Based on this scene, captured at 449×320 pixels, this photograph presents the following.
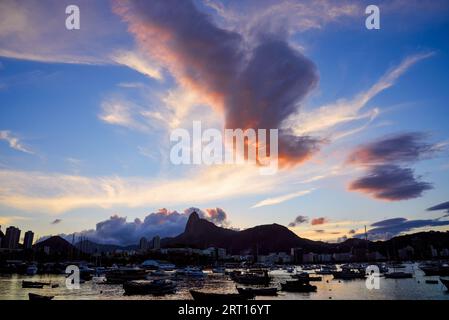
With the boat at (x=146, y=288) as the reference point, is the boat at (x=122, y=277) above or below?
below

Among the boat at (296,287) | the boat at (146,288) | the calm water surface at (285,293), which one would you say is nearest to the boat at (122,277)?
the calm water surface at (285,293)

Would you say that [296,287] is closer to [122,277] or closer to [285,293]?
[285,293]

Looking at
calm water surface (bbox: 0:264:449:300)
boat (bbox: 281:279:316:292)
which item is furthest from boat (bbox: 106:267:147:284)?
boat (bbox: 281:279:316:292)

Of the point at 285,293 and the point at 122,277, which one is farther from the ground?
the point at 285,293

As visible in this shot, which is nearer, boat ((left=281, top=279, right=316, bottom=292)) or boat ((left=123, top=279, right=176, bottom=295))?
boat ((left=123, top=279, right=176, bottom=295))

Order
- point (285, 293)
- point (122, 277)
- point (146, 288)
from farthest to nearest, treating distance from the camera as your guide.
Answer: point (122, 277), point (285, 293), point (146, 288)

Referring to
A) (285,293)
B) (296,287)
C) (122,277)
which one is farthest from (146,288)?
(296,287)

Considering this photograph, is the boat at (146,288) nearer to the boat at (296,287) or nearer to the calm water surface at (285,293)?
the calm water surface at (285,293)

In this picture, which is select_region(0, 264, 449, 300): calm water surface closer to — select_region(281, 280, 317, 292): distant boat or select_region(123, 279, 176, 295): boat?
select_region(281, 280, 317, 292): distant boat
